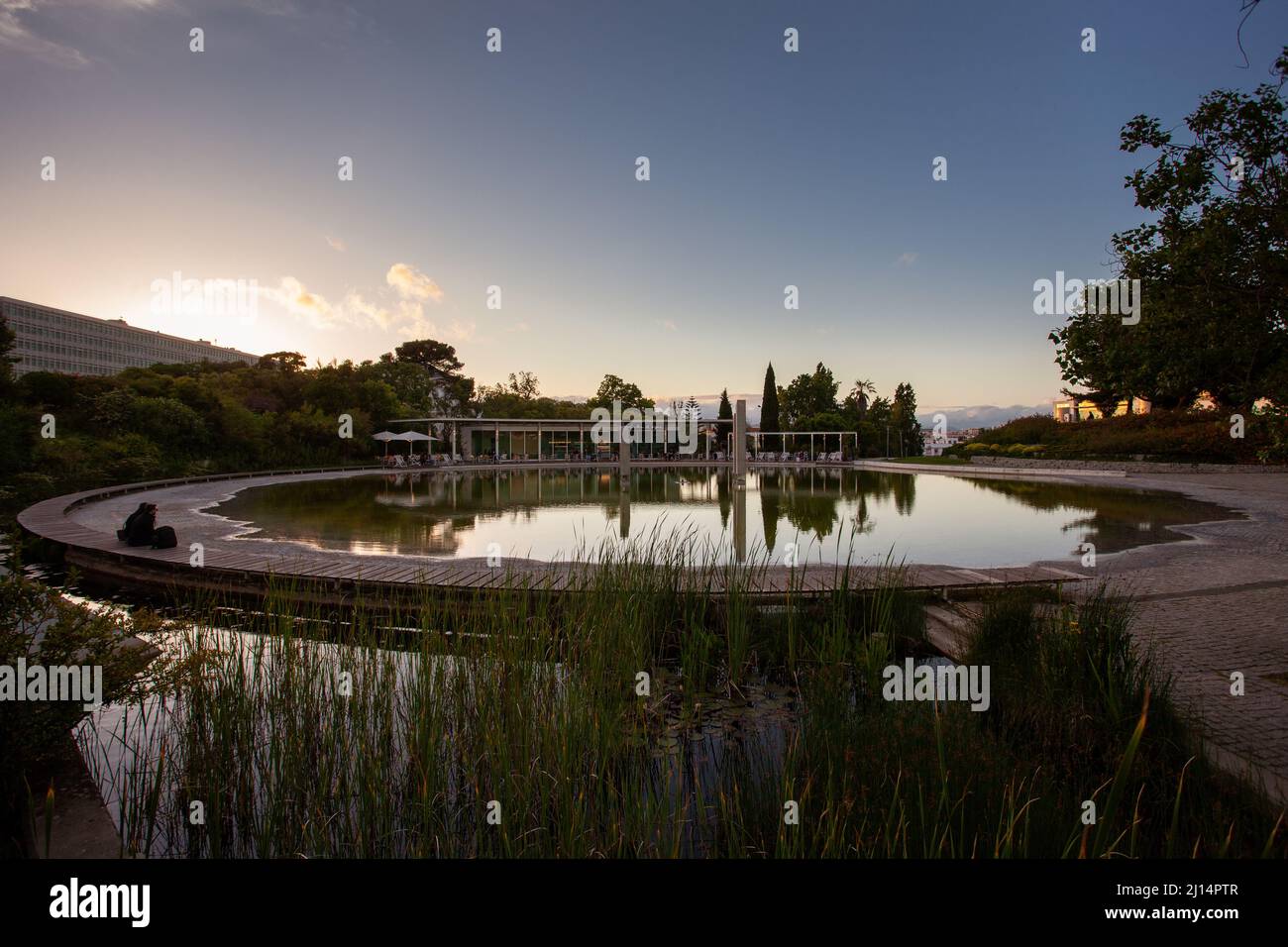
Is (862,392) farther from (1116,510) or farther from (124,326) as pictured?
(124,326)

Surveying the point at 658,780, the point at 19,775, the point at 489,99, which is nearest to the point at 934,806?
the point at 658,780

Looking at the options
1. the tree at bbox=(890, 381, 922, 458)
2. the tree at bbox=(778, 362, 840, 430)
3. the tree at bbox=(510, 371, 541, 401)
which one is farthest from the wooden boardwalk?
the tree at bbox=(510, 371, 541, 401)

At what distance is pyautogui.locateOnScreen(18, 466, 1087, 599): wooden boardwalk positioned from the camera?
4.69 m

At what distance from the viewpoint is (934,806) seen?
1859mm

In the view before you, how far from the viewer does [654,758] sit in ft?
8.97

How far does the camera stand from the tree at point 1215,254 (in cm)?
301

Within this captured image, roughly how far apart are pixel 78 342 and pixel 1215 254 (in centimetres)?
10517

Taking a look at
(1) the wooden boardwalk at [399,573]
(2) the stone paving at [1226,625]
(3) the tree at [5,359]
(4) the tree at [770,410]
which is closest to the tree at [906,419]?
(4) the tree at [770,410]

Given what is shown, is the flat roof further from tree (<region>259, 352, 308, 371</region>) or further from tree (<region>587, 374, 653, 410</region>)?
tree (<region>587, 374, 653, 410</region>)

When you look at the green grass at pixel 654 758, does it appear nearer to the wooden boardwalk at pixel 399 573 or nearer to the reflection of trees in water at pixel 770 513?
the wooden boardwalk at pixel 399 573

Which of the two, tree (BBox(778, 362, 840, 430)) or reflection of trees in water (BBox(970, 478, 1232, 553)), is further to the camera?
tree (BBox(778, 362, 840, 430))

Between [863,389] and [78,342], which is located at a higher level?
[78,342]

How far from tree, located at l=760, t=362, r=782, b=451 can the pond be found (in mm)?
23252

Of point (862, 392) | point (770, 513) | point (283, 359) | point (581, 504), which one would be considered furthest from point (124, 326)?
point (770, 513)
